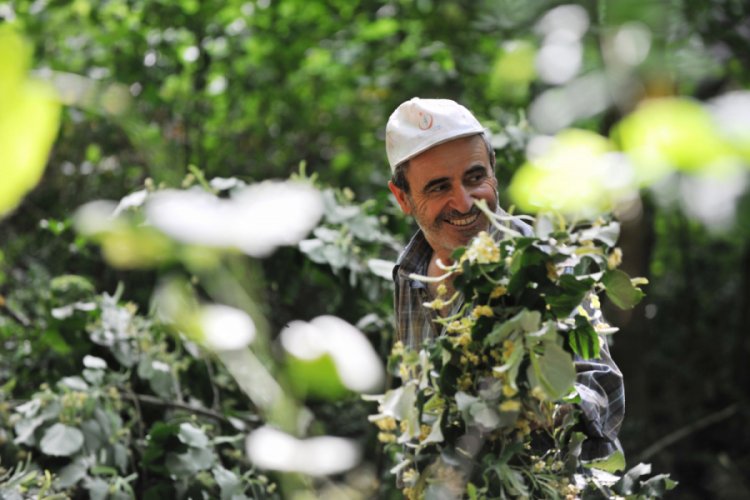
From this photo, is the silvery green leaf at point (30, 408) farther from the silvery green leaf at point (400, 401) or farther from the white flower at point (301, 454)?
the white flower at point (301, 454)

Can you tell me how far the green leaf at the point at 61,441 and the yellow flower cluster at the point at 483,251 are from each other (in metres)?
1.87

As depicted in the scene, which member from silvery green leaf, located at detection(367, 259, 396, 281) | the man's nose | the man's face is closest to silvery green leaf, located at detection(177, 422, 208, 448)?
silvery green leaf, located at detection(367, 259, 396, 281)

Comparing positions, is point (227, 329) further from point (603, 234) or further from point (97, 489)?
point (97, 489)

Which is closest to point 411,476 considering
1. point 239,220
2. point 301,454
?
point 301,454

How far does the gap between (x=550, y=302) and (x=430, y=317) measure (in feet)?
2.24

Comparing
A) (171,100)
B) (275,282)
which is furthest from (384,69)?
(275,282)

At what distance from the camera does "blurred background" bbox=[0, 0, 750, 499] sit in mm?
3510

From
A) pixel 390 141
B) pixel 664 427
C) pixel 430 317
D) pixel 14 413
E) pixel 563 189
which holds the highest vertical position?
pixel 563 189

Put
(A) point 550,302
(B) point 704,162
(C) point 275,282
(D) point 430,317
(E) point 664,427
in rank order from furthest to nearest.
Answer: (E) point 664,427 → (C) point 275,282 → (D) point 430,317 → (A) point 550,302 → (B) point 704,162

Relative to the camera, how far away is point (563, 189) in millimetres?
605

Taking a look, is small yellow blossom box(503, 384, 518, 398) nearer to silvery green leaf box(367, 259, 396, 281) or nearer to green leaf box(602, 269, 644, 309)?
green leaf box(602, 269, 644, 309)

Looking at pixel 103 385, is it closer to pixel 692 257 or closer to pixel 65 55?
pixel 65 55

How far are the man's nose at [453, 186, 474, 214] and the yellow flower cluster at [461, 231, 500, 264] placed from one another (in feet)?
2.10

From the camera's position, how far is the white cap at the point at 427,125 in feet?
7.84
